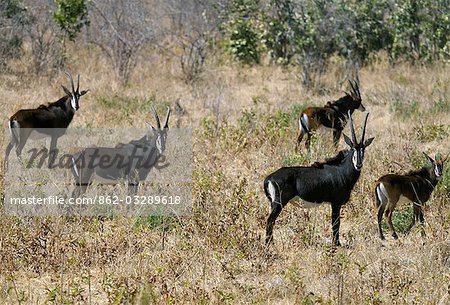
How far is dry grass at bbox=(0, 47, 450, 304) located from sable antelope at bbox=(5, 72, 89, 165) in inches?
76.7

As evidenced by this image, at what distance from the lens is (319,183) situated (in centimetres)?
601

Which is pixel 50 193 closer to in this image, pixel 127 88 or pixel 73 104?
pixel 73 104

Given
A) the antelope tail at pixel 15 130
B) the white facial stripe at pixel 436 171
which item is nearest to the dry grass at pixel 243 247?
the white facial stripe at pixel 436 171

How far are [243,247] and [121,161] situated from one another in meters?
2.56

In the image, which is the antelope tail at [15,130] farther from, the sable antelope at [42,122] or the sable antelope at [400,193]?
the sable antelope at [400,193]

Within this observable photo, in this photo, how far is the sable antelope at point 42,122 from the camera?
8.98 meters

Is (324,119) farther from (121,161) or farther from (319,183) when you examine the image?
(319,183)

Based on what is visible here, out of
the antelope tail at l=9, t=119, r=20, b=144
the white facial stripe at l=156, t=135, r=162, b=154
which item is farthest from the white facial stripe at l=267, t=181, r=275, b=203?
the antelope tail at l=9, t=119, r=20, b=144

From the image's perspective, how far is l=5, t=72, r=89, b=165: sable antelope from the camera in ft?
29.5

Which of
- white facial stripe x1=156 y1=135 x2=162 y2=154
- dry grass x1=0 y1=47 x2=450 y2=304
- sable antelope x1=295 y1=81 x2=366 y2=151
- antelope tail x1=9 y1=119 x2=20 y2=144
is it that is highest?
sable antelope x1=295 y1=81 x2=366 y2=151

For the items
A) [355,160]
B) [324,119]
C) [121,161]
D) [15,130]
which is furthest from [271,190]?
[15,130]

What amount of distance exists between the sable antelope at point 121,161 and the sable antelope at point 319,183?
198 centimetres

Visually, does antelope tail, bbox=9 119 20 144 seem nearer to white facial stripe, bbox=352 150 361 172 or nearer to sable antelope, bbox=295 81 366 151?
sable antelope, bbox=295 81 366 151

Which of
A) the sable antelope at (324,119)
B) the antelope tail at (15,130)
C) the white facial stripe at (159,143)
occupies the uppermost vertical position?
the sable antelope at (324,119)
